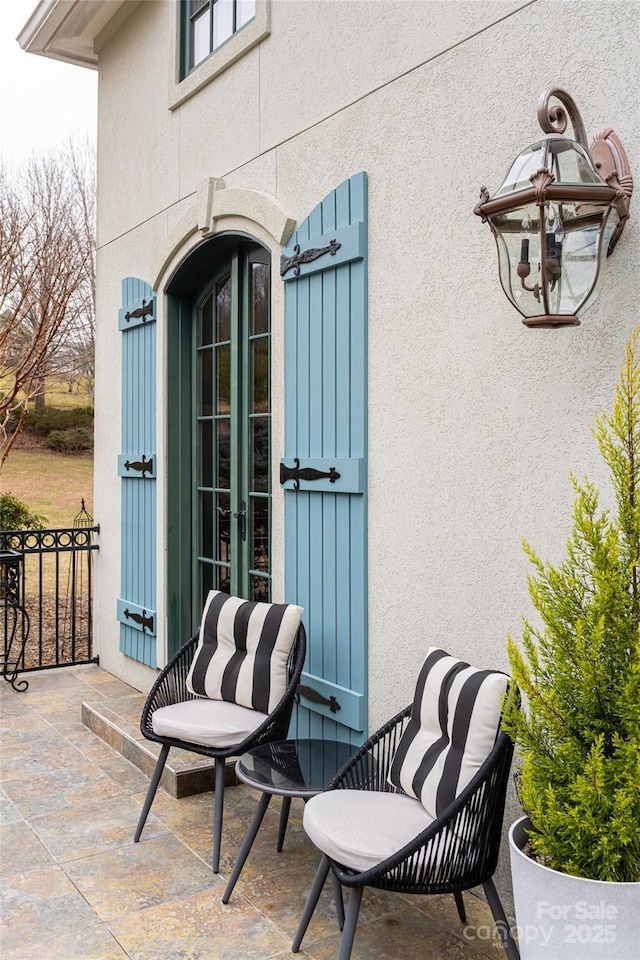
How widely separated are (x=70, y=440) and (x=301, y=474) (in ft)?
45.6

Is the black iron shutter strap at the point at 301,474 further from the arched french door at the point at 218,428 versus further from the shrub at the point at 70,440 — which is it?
the shrub at the point at 70,440

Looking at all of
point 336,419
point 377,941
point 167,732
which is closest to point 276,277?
point 336,419

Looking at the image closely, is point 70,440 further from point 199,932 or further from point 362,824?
point 362,824

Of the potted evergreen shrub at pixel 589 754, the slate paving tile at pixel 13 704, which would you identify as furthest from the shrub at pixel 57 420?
the potted evergreen shrub at pixel 589 754

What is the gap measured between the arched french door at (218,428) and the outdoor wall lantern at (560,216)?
2.09 metres

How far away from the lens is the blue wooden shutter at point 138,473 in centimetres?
495

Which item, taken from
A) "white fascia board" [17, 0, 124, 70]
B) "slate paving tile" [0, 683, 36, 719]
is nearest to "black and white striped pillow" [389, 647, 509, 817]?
"slate paving tile" [0, 683, 36, 719]

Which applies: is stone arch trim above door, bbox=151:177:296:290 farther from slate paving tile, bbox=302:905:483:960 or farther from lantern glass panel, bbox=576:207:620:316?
slate paving tile, bbox=302:905:483:960

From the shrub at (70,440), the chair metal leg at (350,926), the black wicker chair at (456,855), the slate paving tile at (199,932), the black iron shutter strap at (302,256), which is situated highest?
the black iron shutter strap at (302,256)

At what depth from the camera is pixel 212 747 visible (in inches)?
118

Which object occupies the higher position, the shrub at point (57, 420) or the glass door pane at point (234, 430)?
the shrub at point (57, 420)

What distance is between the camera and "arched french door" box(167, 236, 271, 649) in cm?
421

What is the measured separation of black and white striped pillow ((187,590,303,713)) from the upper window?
2.97 m

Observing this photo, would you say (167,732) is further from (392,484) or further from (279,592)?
(392,484)
